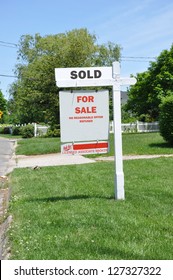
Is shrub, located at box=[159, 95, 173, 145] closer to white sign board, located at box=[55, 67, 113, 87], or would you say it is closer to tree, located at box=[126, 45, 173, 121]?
white sign board, located at box=[55, 67, 113, 87]

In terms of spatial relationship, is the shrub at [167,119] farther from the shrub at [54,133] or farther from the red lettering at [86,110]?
the shrub at [54,133]

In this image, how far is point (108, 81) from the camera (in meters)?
7.11

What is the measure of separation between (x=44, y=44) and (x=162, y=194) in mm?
41778

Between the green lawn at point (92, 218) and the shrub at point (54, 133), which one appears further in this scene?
the shrub at point (54, 133)

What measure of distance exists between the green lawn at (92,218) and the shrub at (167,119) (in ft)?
26.2

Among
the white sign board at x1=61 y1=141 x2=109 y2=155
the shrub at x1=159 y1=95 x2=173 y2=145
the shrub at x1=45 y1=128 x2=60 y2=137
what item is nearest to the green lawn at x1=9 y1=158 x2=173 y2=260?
the white sign board at x1=61 y1=141 x2=109 y2=155

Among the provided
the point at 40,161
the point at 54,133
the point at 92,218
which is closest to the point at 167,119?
the point at 40,161

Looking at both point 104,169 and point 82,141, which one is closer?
point 82,141

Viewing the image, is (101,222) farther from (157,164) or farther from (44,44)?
(44,44)

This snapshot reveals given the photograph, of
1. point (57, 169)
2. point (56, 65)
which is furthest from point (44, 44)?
point (57, 169)

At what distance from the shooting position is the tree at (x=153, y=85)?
38.9 m

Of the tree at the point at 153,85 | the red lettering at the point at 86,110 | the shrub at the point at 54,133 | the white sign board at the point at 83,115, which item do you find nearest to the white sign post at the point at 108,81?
the white sign board at the point at 83,115

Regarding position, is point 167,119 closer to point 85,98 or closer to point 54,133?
point 85,98
